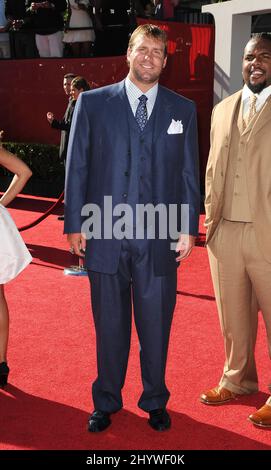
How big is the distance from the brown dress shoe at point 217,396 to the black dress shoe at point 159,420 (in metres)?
0.33

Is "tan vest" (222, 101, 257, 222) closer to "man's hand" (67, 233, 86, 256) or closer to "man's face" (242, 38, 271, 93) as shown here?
"man's face" (242, 38, 271, 93)

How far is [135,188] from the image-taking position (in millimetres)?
2980

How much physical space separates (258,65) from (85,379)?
2037 millimetres

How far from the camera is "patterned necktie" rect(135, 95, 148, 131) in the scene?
2.99m

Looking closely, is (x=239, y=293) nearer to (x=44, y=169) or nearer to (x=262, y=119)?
(x=262, y=119)

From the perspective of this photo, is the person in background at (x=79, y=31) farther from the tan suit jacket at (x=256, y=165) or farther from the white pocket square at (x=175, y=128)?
the white pocket square at (x=175, y=128)

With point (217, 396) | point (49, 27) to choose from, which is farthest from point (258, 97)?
point (49, 27)

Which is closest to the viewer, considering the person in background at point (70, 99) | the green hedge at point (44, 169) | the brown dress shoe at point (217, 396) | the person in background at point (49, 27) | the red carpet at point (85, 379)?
the red carpet at point (85, 379)

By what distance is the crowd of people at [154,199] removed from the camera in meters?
2.97

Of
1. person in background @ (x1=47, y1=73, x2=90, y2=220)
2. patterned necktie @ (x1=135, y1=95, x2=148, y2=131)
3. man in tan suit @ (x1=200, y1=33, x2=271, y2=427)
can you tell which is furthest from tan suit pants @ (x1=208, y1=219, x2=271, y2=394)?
person in background @ (x1=47, y1=73, x2=90, y2=220)

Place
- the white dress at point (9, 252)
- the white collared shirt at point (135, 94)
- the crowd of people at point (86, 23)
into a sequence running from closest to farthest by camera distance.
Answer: the white collared shirt at point (135, 94) → the white dress at point (9, 252) → the crowd of people at point (86, 23)

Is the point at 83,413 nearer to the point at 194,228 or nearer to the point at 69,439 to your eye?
the point at 69,439

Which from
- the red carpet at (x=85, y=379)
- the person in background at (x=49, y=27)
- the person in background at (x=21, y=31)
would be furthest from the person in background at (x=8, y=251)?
the person in background at (x=21, y=31)

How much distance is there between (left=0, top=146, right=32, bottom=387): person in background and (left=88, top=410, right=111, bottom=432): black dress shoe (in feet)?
2.42
